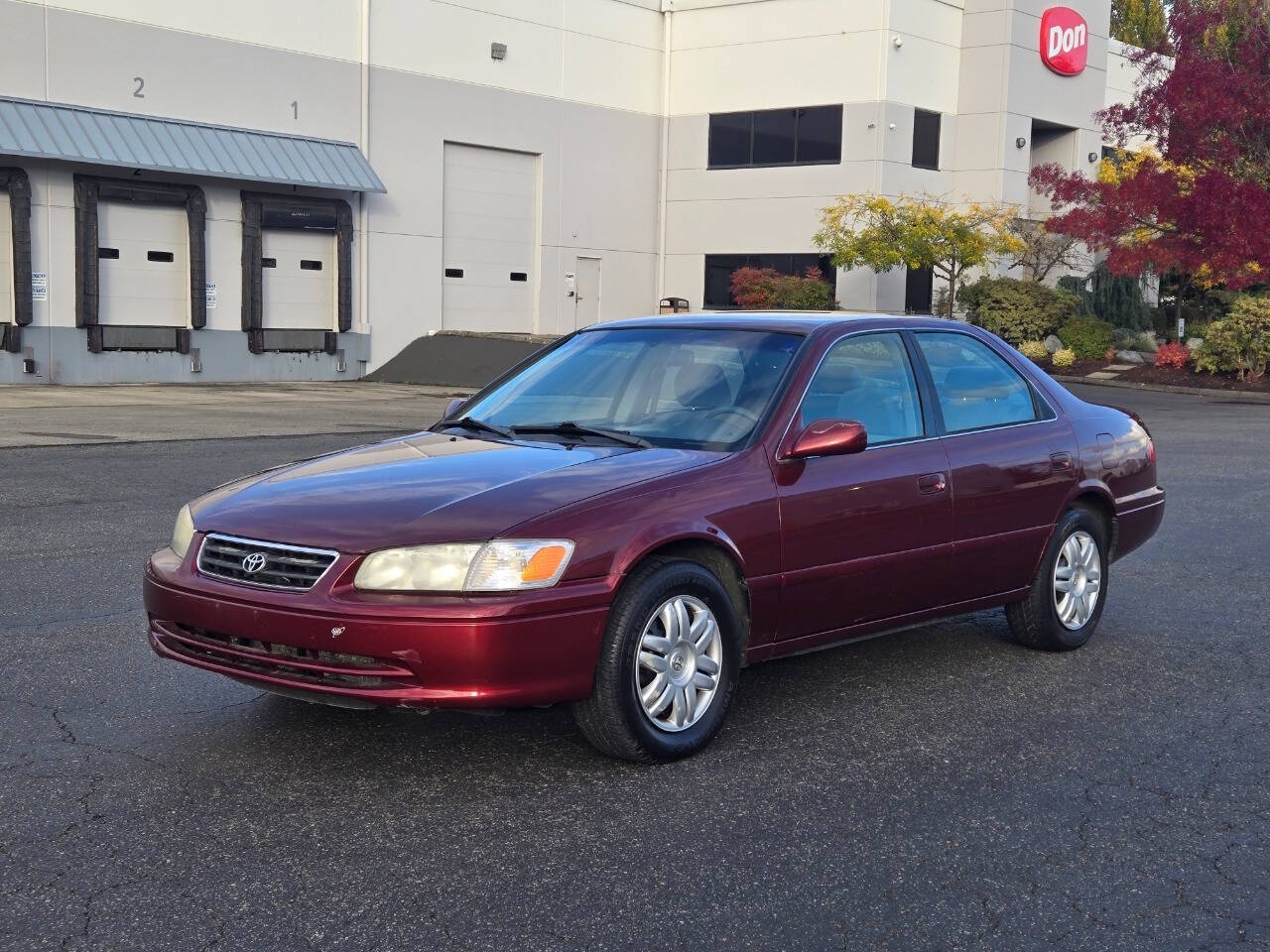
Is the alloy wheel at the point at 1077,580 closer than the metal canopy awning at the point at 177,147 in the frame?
Yes

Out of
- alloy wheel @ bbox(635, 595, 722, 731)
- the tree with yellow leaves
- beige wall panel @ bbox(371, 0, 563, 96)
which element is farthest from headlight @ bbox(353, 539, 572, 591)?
the tree with yellow leaves

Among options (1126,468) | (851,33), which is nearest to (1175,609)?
(1126,468)

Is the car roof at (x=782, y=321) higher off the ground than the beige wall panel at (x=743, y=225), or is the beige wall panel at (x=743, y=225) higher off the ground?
the beige wall panel at (x=743, y=225)

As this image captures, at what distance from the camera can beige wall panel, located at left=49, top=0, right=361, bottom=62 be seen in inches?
1073

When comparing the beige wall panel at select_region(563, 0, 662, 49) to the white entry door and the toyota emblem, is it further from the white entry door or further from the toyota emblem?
the toyota emblem

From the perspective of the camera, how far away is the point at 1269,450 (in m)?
17.1

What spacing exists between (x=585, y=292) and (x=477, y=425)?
31.1m

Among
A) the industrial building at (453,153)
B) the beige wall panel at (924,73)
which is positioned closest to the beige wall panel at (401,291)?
the industrial building at (453,153)

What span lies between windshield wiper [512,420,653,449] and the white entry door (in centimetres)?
3078

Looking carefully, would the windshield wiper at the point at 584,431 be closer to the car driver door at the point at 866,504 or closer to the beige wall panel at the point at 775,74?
the car driver door at the point at 866,504

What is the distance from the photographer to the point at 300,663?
186 inches

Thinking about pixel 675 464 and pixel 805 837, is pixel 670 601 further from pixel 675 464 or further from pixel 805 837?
pixel 805 837

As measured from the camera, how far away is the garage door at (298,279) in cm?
2991

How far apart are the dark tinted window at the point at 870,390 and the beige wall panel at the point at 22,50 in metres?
23.2
